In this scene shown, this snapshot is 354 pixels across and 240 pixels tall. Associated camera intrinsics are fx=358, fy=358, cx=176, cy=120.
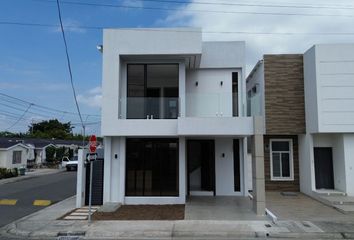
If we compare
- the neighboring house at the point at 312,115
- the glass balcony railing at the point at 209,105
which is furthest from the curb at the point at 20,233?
the neighboring house at the point at 312,115

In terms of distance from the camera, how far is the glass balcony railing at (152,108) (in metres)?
15.7

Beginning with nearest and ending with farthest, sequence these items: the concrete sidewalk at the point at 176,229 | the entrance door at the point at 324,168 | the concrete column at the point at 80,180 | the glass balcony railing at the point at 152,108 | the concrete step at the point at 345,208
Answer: the concrete sidewalk at the point at 176,229
the concrete step at the point at 345,208
the concrete column at the point at 80,180
the glass balcony railing at the point at 152,108
the entrance door at the point at 324,168

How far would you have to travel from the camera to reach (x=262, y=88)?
19.9 metres

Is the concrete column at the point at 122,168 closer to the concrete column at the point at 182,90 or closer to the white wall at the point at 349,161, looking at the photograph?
the concrete column at the point at 182,90

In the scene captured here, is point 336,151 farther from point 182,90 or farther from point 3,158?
point 3,158

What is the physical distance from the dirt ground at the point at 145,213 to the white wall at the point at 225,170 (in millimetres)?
3535

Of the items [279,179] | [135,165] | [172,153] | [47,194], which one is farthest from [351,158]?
[47,194]

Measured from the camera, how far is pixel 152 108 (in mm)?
15758

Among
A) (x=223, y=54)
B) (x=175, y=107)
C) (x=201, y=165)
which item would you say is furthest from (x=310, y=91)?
(x=175, y=107)

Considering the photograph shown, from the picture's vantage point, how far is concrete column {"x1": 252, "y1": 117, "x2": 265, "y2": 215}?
13.2 m

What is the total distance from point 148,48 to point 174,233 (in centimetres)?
827

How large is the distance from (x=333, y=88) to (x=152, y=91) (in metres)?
8.70

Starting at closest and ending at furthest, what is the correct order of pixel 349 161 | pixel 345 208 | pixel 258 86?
pixel 345 208 < pixel 349 161 < pixel 258 86

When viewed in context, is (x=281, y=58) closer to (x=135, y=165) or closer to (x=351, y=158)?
(x=351, y=158)
